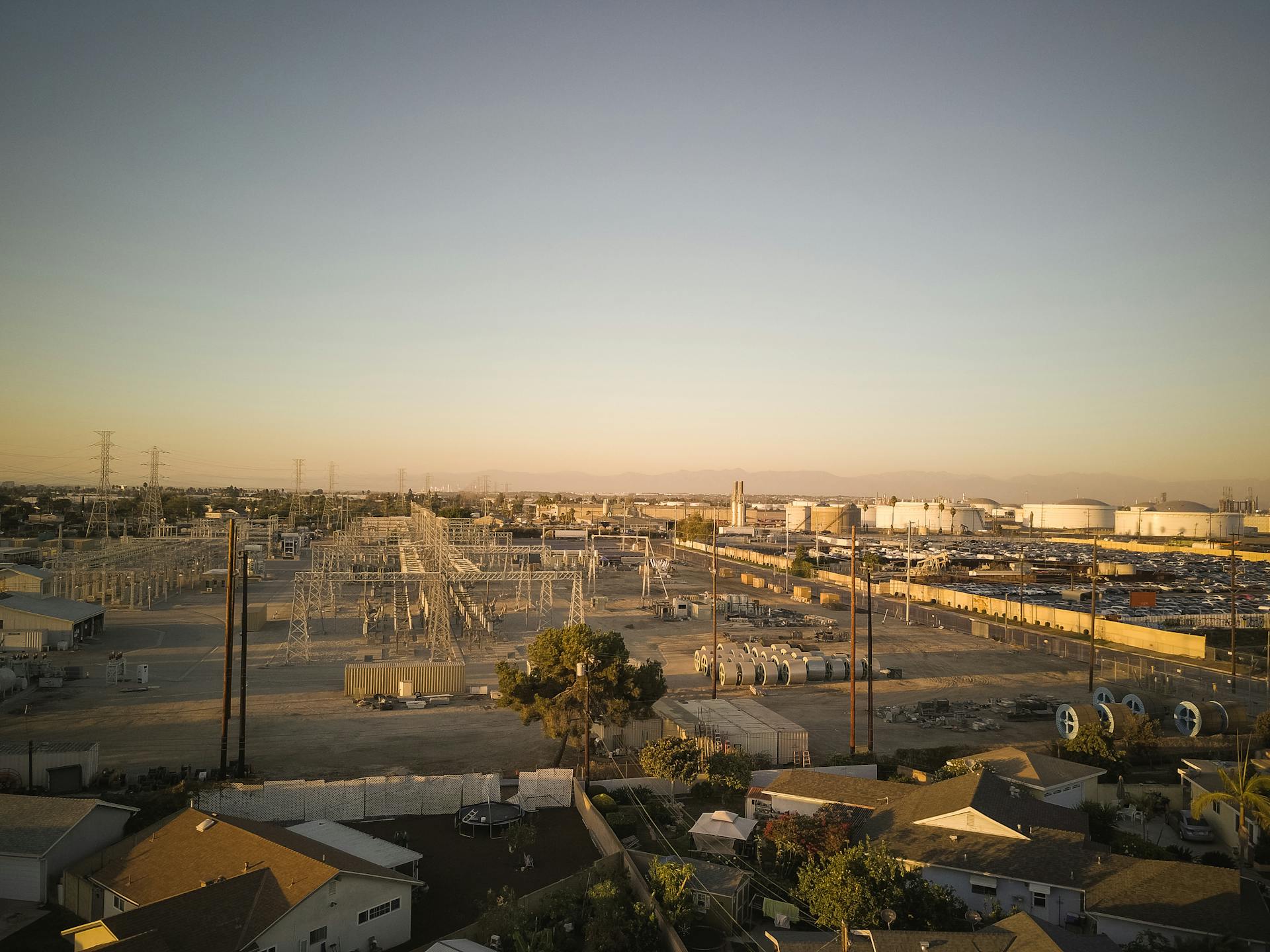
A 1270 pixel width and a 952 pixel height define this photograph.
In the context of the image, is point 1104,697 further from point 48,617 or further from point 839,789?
point 48,617

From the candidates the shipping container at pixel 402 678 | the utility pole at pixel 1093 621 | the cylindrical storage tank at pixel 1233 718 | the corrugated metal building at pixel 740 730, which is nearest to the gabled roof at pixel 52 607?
the shipping container at pixel 402 678

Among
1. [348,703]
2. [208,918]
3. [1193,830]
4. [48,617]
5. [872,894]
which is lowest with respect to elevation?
[348,703]

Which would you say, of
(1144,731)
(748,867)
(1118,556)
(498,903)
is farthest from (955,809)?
(1118,556)

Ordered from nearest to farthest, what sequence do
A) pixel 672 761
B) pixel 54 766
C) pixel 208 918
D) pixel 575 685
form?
pixel 208 918 → pixel 672 761 → pixel 54 766 → pixel 575 685

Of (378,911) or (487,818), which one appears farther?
(487,818)

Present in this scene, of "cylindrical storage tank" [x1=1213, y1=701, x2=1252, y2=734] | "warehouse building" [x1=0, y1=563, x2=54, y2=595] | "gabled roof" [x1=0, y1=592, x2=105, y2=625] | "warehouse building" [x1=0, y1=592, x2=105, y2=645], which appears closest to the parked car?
"cylindrical storage tank" [x1=1213, y1=701, x2=1252, y2=734]

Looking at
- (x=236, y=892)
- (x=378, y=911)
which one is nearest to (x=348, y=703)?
(x=378, y=911)

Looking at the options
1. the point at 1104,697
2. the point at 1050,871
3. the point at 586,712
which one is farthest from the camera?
the point at 1104,697

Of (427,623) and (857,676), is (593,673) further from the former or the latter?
(427,623)
